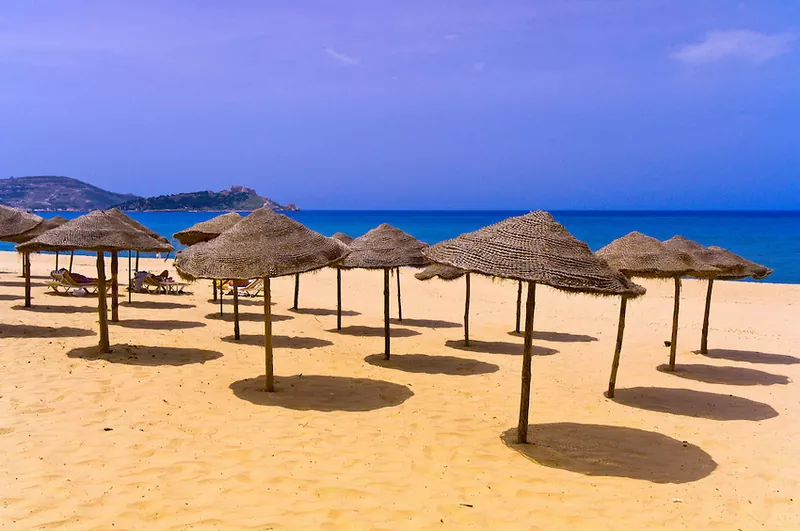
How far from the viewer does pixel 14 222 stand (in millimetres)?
14914

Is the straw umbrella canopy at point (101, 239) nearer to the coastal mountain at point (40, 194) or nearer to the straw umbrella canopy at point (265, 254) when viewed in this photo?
the straw umbrella canopy at point (265, 254)

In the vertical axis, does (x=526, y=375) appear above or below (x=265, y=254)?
below

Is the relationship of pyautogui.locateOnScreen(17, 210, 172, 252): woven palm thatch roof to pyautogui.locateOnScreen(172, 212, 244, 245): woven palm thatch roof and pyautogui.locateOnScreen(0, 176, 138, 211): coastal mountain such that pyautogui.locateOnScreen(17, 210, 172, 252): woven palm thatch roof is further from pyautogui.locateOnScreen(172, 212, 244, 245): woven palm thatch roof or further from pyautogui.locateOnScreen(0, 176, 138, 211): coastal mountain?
pyautogui.locateOnScreen(0, 176, 138, 211): coastal mountain

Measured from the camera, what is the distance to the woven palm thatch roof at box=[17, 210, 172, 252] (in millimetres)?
9820

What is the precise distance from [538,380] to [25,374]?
802cm

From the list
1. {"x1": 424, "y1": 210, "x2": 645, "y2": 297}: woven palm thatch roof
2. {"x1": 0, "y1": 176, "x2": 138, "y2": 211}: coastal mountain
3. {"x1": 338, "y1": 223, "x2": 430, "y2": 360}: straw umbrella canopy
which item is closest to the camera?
{"x1": 424, "y1": 210, "x2": 645, "y2": 297}: woven palm thatch roof

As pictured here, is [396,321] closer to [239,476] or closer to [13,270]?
[239,476]

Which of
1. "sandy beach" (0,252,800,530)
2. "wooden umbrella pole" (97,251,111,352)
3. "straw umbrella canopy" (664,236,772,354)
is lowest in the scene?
"sandy beach" (0,252,800,530)

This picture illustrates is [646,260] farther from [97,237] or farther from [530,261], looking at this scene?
[97,237]

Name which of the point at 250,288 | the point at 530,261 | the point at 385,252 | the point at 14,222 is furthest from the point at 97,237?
the point at 250,288

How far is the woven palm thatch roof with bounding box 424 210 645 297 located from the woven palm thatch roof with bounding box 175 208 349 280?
193cm

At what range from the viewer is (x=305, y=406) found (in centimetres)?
800

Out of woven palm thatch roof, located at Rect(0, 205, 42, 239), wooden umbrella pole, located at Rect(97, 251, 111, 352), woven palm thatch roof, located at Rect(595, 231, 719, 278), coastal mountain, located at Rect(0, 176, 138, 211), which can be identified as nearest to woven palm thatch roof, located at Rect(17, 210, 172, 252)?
wooden umbrella pole, located at Rect(97, 251, 111, 352)

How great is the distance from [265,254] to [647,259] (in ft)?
19.6
